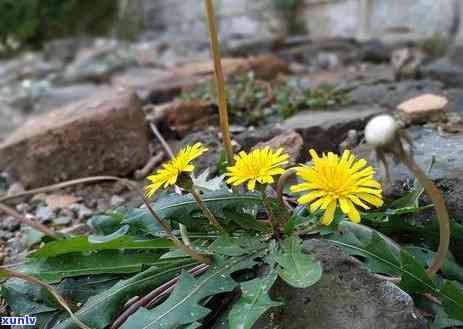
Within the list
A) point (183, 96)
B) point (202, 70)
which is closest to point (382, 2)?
point (202, 70)

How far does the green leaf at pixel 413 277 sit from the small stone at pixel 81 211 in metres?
1.55

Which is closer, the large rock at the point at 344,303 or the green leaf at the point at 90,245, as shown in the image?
the large rock at the point at 344,303

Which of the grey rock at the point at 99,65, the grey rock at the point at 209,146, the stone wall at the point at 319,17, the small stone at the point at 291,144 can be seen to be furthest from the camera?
the stone wall at the point at 319,17

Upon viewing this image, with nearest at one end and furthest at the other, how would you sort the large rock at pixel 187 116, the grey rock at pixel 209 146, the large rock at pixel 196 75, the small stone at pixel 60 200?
1. the grey rock at pixel 209 146
2. the small stone at pixel 60 200
3. the large rock at pixel 187 116
4. the large rock at pixel 196 75

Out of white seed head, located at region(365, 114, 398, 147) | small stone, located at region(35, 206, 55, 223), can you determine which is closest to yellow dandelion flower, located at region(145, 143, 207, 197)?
white seed head, located at region(365, 114, 398, 147)

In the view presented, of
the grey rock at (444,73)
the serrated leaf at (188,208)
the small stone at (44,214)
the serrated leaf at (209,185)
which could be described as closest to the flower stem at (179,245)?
the serrated leaf at (188,208)

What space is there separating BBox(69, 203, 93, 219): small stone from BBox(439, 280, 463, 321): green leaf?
1.63 m

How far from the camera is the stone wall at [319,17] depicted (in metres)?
7.17

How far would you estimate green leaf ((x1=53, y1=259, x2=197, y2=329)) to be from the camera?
1.46 meters

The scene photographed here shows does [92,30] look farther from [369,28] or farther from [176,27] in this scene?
[369,28]

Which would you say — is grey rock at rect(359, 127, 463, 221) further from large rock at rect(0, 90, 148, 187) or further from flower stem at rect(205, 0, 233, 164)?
large rock at rect(0, 90, 148, 187)

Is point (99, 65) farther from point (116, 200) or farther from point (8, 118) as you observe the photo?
point (116, 200)

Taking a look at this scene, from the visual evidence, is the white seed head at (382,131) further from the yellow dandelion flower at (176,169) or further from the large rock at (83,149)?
the large rock at (83,149)

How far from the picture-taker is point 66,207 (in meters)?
2.62
